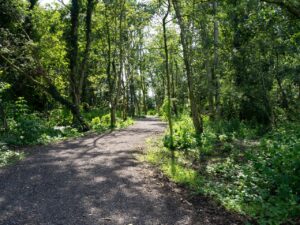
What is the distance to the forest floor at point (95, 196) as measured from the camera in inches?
182

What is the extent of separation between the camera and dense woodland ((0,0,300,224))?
6.20m

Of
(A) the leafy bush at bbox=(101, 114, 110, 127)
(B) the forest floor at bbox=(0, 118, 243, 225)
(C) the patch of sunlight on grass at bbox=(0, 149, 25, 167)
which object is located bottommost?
(B) the forest floor at bbox=(0, 118, 243, 225)

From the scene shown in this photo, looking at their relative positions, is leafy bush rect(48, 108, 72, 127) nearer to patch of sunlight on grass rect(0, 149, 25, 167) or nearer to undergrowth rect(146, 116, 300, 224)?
patch of sunlight on grass rect(0, 149, 25, 167)

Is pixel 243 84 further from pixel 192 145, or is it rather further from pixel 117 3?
pixel 117 3

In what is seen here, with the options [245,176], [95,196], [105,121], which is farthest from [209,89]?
[95,196]

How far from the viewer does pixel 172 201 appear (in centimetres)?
546

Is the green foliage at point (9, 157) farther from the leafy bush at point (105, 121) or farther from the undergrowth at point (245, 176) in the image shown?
the leafy bush at point (105, 121)

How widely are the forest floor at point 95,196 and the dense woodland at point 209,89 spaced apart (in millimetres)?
557

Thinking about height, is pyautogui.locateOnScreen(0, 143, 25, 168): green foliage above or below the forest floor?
above

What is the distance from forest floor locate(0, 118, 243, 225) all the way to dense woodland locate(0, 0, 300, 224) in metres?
0.56

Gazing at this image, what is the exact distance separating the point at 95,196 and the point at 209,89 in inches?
378

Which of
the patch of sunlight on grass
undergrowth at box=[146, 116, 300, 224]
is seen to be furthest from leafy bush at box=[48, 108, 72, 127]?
undergrowth at box=[146, 116, 300, 224]

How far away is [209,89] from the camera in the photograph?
13.9 m

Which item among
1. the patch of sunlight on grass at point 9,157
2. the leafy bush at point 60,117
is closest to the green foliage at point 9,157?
the patch of sunlight on grass at point 9,157
